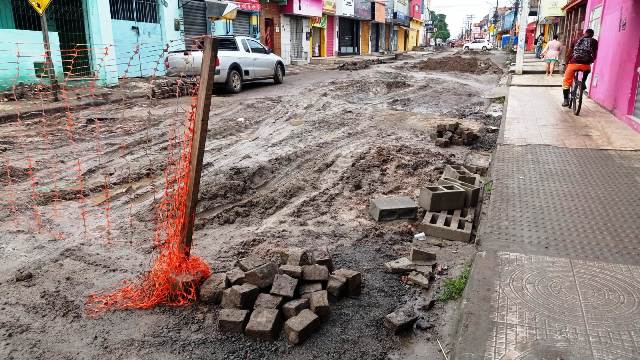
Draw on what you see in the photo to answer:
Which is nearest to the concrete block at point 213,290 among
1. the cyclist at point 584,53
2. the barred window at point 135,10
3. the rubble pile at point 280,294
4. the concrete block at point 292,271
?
the rubble pile at point 280,294

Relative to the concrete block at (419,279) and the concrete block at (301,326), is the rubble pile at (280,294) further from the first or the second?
the concrete block at (419,279)

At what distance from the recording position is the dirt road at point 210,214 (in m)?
3.11

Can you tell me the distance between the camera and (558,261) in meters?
Result: 3.69

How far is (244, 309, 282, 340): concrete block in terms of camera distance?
118 inches

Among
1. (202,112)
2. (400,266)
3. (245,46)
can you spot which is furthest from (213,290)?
(245,46)

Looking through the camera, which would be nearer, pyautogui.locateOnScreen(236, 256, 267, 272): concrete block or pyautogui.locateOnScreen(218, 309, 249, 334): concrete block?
pyautogui.locateOnScreen(218, 309, 249, 334): concrete block

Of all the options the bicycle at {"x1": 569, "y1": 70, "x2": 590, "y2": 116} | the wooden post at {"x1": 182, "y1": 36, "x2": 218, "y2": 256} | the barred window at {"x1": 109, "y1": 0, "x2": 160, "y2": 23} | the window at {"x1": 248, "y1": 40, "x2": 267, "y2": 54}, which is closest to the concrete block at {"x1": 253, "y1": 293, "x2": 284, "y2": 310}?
the wooden post at {"x1": 182, "y1": 36, "x2": 218, "y2": 256}

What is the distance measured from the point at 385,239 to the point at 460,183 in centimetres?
139

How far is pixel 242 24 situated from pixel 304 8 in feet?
24.5

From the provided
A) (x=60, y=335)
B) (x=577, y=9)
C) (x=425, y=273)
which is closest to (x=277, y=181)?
(x=425, y=273)

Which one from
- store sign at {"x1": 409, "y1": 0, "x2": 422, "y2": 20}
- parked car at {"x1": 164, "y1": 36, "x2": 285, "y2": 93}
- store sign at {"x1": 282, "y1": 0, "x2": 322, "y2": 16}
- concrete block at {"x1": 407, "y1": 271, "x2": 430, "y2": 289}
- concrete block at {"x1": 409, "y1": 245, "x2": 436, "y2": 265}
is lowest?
concrete block at {"x1": 407, "y1": 271, "x2": 430, "y2": 289}

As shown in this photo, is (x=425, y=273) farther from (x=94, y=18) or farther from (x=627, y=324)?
(x=94, y=18)

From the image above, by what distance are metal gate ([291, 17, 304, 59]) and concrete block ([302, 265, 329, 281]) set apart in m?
29.6

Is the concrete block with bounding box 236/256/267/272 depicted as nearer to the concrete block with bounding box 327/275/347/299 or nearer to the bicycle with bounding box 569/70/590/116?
the concrete block with bounding box 327/275/347/299
